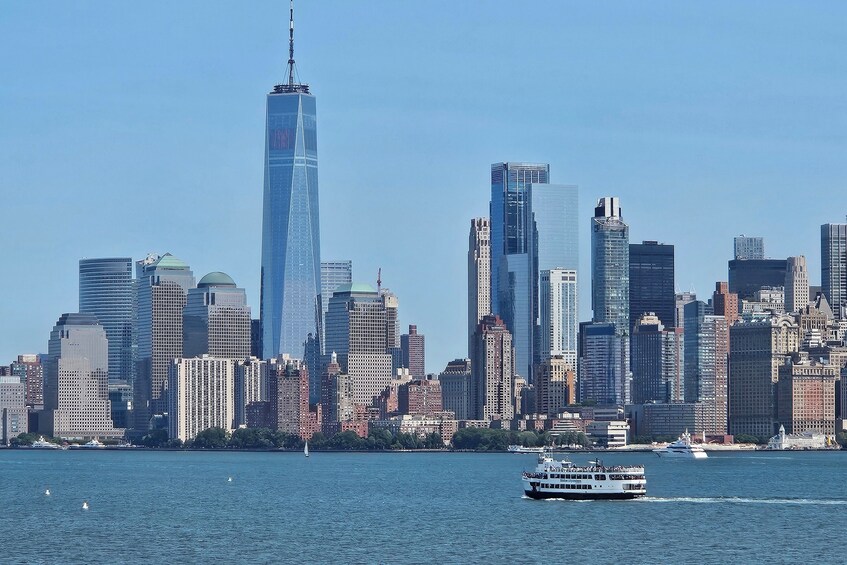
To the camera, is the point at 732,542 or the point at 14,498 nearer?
the point at 732,542

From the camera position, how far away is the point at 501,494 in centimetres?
17000

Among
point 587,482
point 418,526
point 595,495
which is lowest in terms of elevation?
point 418,526

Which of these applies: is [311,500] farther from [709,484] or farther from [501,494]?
[709,484]

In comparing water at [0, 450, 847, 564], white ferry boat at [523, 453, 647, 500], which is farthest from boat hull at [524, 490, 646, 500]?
water at [0, 450, 847, 564]

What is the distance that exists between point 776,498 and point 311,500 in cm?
3856

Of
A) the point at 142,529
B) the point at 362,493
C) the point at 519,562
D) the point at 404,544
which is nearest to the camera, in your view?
the point at 519,562

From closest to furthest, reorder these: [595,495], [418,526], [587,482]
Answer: [418,526], [587,482], [595,495]

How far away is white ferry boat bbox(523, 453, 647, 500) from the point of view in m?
148

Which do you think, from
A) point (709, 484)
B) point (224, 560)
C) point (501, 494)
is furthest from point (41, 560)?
point (709, 484)


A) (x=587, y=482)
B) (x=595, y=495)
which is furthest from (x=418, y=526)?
(x=595, y=495)

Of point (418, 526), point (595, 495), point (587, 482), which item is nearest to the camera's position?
point (418, 526)

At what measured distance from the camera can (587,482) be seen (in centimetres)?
14812

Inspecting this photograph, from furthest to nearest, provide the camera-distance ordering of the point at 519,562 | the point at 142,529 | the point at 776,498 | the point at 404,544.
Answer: the point at 776,498 → the point at 142,529 → the point at 404,544 → the point at 519,562

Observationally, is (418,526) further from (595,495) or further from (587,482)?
(595,495)
